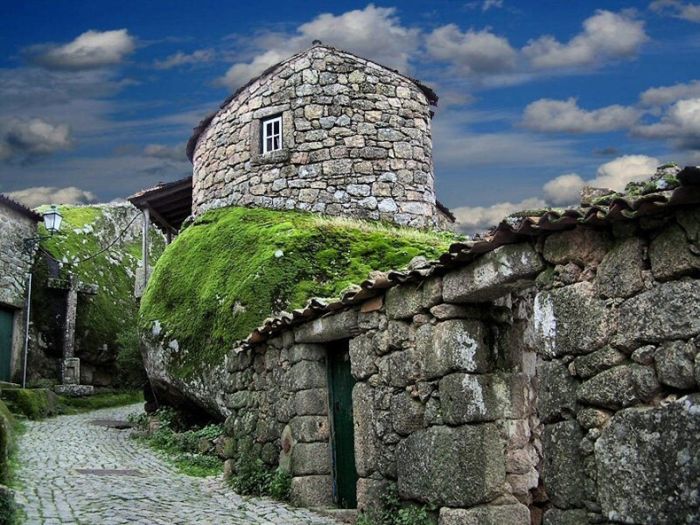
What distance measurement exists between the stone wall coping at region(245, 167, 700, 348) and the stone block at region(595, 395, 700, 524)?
0.88m

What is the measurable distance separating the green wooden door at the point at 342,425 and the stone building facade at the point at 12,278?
13.3 meters

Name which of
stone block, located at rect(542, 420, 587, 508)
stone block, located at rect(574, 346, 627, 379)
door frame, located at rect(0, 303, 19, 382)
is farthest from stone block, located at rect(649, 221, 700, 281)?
door frame, located at rect(0, 303, 19, 382)

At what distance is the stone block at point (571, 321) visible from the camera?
3.72 metres

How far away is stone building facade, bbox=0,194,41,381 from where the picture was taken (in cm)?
1805

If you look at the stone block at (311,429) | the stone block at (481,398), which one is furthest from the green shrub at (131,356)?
the stone block at (481,398)

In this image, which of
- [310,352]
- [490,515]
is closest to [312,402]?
[310,352]

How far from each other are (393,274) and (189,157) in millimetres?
10956

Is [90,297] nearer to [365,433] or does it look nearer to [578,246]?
[365,433]

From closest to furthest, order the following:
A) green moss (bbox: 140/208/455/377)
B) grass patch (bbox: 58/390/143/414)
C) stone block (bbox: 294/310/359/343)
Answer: stone block (bbox: 294/310/359/343) → green moss (bbox: 140/208/455/377) → grass patch (bbox: 58/390/143/414)

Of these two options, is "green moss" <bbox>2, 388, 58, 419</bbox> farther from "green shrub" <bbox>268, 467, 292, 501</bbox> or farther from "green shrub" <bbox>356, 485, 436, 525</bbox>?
"green shrub" <bbox>356, 485, 436, 525</bbox>

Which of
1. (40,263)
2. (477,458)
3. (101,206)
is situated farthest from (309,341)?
(101,206)

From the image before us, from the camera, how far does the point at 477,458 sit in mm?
4887

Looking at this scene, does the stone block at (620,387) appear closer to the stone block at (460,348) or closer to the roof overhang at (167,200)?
the stone block at (460,348)

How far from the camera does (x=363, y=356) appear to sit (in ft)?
20.1
